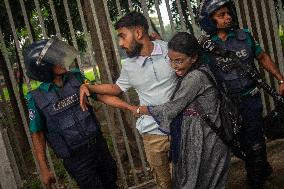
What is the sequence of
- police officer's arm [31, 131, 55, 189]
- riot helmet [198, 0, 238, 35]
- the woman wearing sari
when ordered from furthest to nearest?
riot helmet [198, 0, 238, 35] < police officer's arm [31, 131, 55, 189] < the woman wearing sari

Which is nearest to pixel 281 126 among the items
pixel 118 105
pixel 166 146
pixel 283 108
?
pixel 283 108

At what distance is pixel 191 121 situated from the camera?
7.75ft

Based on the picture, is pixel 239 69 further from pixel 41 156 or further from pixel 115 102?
pixel 41 156

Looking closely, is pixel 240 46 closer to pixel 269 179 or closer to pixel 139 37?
pixel 139 37

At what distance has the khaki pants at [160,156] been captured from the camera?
2.79 meters

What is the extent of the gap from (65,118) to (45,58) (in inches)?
18.5

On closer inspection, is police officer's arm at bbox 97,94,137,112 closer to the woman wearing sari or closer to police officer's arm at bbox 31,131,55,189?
the woman wearing sari

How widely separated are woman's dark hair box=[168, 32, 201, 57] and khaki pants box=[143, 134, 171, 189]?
772 millimetres

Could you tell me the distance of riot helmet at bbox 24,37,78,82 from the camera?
99.5 inches

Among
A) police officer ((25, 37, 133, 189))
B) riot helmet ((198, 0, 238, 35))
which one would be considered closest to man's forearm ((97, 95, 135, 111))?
police officer ((25, 37, 133, 189))

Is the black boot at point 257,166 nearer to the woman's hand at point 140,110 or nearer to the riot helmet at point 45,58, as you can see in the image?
the woman's hand at point 140,110

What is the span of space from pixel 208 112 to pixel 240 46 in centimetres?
92

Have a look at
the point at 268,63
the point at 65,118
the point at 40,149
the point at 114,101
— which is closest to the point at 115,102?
the point at 114,101

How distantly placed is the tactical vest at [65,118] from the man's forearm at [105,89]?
127 millimetres
